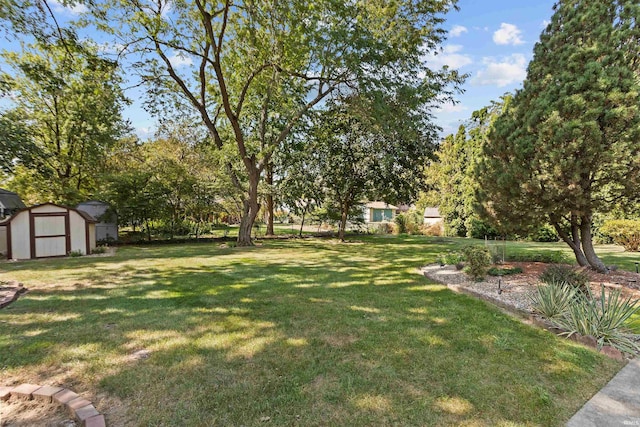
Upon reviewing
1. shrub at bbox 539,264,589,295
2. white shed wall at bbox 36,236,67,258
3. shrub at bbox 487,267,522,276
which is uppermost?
white shed wall at bbox 36,236,67,258

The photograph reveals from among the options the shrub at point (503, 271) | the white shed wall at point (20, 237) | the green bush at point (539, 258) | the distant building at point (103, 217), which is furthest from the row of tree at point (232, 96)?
the shrub at point (503, 271)

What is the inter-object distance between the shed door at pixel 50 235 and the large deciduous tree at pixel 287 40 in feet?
18.8

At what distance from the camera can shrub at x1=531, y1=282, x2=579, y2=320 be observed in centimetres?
391

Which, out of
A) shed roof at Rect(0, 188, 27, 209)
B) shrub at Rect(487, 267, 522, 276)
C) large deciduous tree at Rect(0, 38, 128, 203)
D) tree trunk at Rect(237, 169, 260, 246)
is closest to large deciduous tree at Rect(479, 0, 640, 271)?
shrub at Rect(487, 267, 522, 276)

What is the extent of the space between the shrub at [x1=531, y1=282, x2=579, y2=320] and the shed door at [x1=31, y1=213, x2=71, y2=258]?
1267cm

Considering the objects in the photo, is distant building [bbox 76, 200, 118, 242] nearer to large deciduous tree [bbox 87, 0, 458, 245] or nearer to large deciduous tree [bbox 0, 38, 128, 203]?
large deciduous tree [bbox 0, 38, 128, 203]

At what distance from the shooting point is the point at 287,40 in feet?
29.8

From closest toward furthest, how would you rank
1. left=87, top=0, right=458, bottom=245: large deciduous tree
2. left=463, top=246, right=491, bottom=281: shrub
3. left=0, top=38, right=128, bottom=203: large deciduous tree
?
1. left=463, top=246, right=491, bottom=281: shrub
2. left=87, top=0, right=458, bottom=245: large deciduous tree
3. left=0, top=38, right=128, bottom=203: large deciduous tree

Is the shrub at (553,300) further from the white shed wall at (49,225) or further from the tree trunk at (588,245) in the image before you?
the white shed wall at (49,225)

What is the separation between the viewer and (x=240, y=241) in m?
13.2

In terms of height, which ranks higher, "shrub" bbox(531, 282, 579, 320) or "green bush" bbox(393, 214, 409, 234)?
"green bush" bbox(393, 214, 409, 234)

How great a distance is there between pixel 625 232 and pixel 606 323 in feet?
36.4

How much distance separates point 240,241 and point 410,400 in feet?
38.2

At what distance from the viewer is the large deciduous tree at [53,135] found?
12.2 meters
